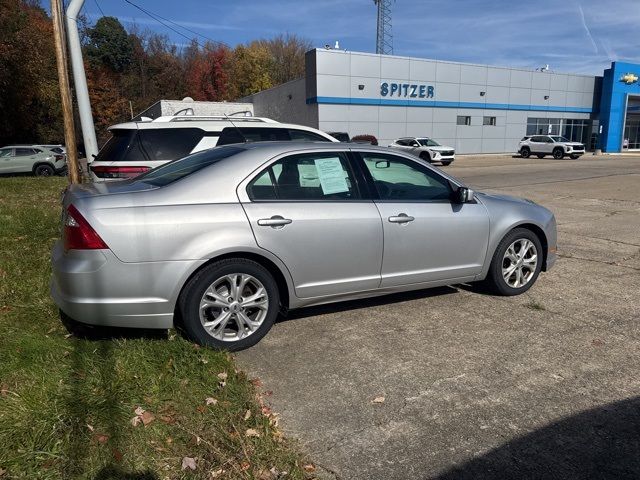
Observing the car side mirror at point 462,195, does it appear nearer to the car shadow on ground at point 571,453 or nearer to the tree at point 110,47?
the car shadow on ground at point 571,453

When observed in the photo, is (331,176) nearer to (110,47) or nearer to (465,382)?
(465,382)

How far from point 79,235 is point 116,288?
44 cm

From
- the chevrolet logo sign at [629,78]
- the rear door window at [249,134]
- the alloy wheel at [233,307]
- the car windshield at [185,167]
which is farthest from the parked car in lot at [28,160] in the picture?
the chevrolet logo sign at [629,78]

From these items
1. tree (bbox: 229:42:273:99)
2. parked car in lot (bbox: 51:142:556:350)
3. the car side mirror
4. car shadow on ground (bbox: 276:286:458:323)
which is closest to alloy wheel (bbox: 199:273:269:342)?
parked car in lot (bbox: 51:142:556:350)

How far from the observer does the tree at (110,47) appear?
2594 inches

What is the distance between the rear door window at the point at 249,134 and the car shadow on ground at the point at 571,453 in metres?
5.74

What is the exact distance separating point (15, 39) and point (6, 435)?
27.3 meters

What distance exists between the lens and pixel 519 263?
5.31 m

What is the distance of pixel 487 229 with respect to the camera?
4996 mm

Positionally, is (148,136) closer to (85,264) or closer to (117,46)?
(85,264)

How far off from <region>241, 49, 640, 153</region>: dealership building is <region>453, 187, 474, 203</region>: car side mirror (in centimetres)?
3149

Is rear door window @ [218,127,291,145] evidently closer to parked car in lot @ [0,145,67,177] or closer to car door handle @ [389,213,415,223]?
car door handle @ [389,213,415,223]

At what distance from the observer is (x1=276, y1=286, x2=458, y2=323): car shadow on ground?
489 cm

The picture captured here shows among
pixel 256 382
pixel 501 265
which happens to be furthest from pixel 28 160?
pixel 256 382
